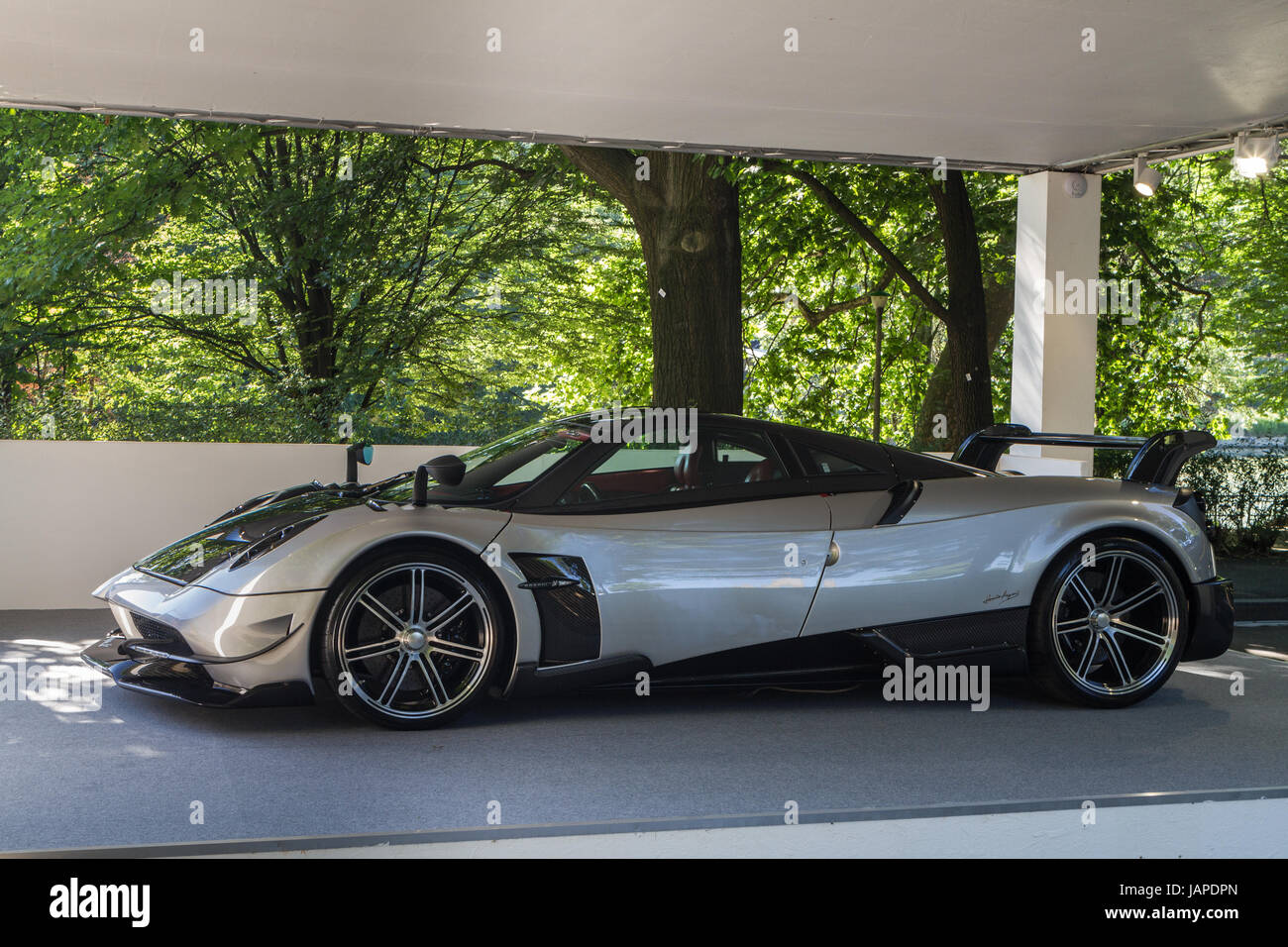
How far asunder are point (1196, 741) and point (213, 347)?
14.9 metres

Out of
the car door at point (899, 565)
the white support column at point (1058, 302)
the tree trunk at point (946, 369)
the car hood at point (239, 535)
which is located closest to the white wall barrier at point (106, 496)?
the car hood at point (239, 535)

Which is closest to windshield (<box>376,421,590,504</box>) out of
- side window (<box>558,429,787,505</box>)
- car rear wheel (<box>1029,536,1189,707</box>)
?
side window (<box>558,429,787,505</box>)

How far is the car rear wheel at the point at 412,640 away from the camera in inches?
191

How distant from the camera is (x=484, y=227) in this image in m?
18.5

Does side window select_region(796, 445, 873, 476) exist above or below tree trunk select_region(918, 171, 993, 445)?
below

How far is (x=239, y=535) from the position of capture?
5141 mm

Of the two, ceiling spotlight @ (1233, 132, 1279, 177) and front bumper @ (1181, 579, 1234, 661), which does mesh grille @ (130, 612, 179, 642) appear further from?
ceiling spotlight @ (1233, 132, 1279, 177)

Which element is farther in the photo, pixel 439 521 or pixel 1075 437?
pixel 1075 437

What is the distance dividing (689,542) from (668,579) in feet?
0.63

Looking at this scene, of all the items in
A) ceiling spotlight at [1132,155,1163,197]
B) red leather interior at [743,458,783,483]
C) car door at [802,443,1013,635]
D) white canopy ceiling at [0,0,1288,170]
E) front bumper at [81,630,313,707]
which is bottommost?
front bumper at [81,630,313,707]

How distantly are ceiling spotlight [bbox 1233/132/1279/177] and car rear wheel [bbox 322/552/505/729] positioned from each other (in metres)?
6.05

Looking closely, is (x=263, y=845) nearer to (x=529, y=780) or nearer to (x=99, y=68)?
(x=529, y=780)

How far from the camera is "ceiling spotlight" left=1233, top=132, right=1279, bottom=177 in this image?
8047mm
